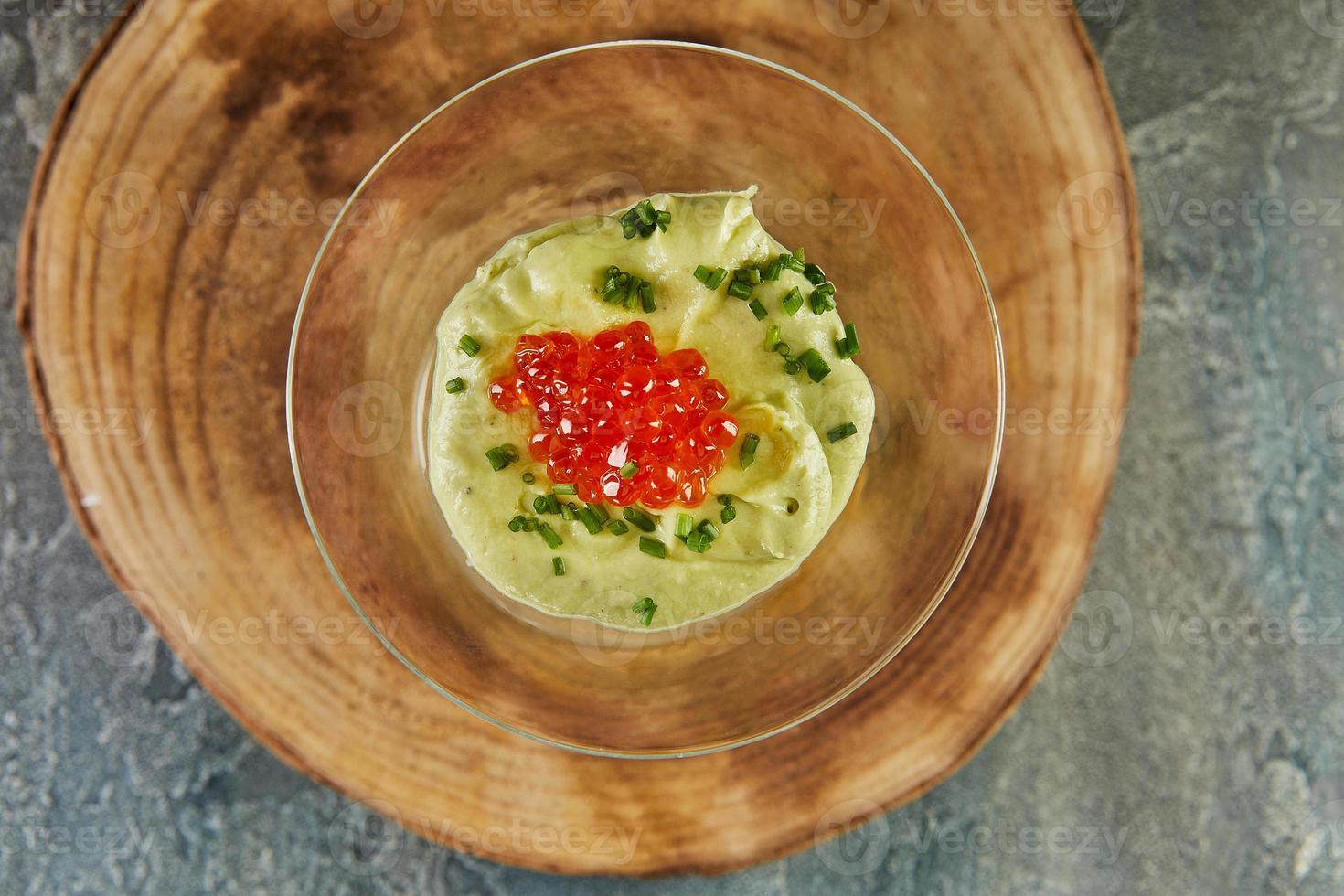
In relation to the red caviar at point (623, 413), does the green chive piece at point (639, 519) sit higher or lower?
lower

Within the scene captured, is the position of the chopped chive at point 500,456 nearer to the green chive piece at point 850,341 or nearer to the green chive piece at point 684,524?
the green chive piece at point 684,524

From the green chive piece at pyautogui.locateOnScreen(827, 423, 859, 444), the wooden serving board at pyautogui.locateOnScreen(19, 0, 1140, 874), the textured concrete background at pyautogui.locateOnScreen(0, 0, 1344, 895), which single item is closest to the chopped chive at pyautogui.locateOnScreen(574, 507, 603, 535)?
the green chive piece at pyautogui.locateOnScreen(827, 423, 859, 444)

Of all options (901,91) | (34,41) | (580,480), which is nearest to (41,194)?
(34,41)

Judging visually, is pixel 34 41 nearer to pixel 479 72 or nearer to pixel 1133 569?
pixel 479 72

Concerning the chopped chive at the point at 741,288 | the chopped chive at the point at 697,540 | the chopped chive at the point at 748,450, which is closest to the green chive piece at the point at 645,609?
the chopped chive at the point at 697,540

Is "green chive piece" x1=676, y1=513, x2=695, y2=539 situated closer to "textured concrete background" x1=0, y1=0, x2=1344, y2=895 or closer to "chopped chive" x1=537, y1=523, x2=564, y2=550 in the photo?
"chopped chive" x1=537, y1=523, x2=564, y2=550

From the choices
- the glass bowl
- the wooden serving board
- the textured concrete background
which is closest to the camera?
the glass bowl

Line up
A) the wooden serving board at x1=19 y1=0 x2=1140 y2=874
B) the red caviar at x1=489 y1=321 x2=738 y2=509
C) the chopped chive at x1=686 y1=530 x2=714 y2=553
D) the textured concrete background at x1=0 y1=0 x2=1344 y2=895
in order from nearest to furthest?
the red caviar at x1=489 y1=321 x2=738 y2=509
the chopped chive at x1=686 y1=530 x2=714 y2=553
the wooden serving board at x1=19 y1=0 x2=1140 y2=874
the textured concrete background at x1=0 y1=0 x2=1344 y2=895
